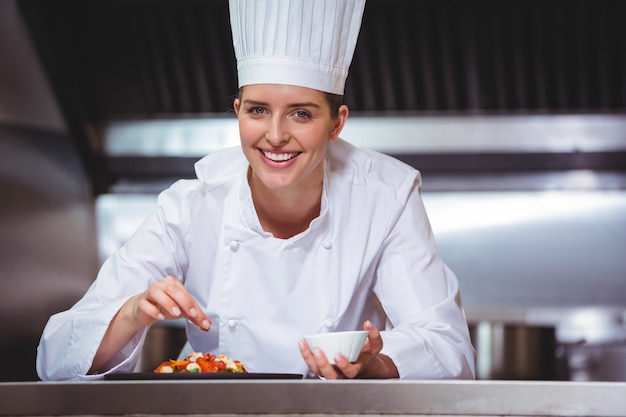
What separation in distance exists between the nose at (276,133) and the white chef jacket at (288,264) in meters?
0.24

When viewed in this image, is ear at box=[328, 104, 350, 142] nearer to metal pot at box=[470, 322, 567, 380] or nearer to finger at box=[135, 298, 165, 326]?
finger at box=[135, 298, 165, 326]

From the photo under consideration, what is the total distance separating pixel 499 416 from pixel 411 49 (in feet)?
6.89

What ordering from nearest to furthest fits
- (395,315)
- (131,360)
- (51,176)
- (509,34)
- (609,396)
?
(609,396) → (131,360) → (395,315) → (509,34) → (51,176)

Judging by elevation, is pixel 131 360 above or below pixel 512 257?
above

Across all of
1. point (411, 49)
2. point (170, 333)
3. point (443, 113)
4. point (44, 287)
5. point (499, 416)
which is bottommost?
point (170, 333)

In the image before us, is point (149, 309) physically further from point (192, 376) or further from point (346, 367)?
A: point (346, 367)

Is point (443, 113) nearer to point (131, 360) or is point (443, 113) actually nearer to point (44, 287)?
point (44, 287)

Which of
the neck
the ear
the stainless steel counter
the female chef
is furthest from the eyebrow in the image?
the stainless steel counter

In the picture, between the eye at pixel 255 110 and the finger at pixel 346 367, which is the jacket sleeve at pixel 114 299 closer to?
the eye at pixel 255 110

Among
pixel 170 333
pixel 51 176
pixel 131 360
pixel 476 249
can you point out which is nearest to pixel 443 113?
pixel 476 249

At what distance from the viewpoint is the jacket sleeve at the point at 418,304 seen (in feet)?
5.25

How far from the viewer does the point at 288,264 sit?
180 centimetres

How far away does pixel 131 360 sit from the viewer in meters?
1.62

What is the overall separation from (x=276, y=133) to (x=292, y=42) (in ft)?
0.66
